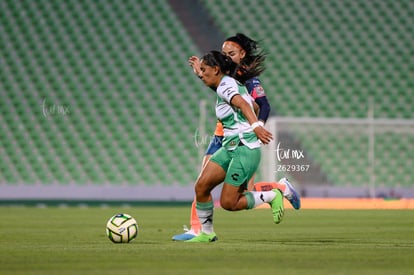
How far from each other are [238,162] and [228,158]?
14 centimetres

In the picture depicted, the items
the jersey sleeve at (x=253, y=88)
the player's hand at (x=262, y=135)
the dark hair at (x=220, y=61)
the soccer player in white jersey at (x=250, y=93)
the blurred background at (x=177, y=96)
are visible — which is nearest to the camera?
the player's hand at (x=262, y=135)

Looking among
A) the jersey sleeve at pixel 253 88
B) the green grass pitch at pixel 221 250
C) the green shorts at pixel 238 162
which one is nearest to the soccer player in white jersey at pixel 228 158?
the green shorts at pixel 238 162

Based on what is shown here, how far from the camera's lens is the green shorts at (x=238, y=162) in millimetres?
7613

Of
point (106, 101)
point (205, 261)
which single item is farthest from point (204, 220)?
point (106, 101)

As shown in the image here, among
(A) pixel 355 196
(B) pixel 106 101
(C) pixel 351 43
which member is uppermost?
(C) pixel 351 43

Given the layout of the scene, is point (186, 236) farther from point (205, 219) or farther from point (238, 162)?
point (238, 162)

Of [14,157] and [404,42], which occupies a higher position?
[404,42]

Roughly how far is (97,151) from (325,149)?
5.14 m

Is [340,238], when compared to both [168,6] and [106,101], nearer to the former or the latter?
[106,101]

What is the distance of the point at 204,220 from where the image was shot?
7785mm

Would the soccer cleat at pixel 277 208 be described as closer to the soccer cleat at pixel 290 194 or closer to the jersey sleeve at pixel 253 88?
the soccer cleat at pixel 290 194

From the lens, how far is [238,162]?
25.0 feet

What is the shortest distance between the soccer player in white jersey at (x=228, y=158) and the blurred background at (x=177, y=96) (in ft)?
33.4

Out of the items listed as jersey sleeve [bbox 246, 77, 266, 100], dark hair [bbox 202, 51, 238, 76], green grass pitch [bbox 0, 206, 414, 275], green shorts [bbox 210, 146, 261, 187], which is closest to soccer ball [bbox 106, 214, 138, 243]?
green grass pitch [bbox 0, 206, 414, 275]
